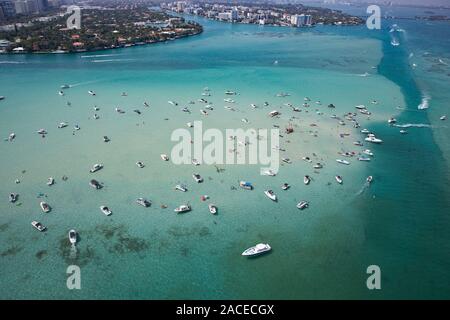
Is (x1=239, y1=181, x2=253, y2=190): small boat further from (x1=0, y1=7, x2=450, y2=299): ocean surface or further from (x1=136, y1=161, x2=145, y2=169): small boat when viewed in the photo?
(x1=136, y1=161, x2=145, y2=169): small boat

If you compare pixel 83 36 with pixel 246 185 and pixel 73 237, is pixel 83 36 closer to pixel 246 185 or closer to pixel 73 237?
pixel 246 185

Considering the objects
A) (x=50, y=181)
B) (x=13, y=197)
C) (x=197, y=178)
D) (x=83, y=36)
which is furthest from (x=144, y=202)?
(x=83, y=36)

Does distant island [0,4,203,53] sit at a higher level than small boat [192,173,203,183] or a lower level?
higher

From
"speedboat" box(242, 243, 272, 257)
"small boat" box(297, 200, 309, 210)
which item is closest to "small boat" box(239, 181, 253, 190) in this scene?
"small boat" box(297, 200, 309, 210)

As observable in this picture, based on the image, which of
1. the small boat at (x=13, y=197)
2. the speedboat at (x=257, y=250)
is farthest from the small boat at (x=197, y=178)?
the small boat at (x=13, y=197)

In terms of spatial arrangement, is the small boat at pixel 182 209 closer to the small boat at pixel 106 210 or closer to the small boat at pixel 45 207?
the small boat at pixel 106 210
